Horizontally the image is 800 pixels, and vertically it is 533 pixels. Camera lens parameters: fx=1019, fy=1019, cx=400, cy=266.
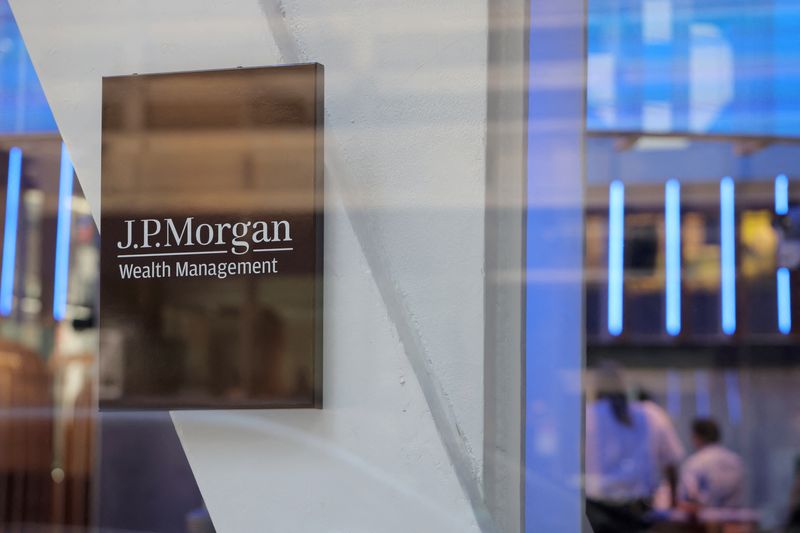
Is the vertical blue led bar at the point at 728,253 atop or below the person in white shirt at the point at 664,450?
atop

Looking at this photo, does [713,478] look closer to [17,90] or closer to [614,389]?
[614,389]

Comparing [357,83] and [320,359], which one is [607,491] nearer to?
[320,359]

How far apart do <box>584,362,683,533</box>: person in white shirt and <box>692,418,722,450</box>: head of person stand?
72mm

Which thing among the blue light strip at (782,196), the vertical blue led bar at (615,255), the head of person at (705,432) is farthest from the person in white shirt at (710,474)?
the blue light strip at (782,196)

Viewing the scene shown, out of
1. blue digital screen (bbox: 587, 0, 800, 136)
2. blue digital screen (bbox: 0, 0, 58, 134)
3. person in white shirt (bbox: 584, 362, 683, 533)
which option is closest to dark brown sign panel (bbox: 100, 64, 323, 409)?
blue digital screen (bbox: 0, 0, 58, 134)

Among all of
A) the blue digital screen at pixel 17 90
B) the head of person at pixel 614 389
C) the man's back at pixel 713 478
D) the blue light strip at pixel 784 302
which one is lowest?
the man's back at pixel 713 478

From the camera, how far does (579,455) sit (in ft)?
8.25

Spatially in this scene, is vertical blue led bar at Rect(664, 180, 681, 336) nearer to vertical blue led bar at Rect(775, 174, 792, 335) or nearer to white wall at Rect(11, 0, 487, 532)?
vertical blue led bar at Rect(775, 174, 792, 335)

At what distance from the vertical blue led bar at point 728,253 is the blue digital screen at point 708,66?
0.21 metres

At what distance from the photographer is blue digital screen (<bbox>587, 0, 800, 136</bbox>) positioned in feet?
9.57

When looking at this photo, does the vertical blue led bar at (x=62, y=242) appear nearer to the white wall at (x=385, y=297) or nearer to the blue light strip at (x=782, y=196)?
the white wall at (x=385, y=297)

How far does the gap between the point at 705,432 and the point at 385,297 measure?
3.73ft

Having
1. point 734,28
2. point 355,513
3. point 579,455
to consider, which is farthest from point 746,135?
point 355,513

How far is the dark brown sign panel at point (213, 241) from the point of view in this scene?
2465 millimetres
